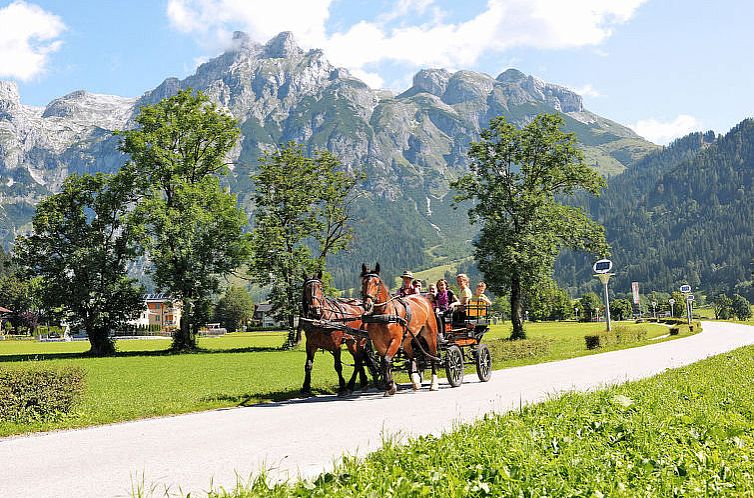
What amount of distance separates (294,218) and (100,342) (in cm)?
1784

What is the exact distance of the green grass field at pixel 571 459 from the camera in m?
5.46

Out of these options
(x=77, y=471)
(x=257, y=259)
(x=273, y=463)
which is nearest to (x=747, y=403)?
(x=273, y=463)

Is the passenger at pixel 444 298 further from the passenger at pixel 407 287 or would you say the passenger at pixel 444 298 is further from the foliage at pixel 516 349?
the foliage at pixel 516 349

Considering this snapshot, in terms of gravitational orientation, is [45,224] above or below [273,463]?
above

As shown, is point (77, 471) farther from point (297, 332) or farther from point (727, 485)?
point (297, 332)

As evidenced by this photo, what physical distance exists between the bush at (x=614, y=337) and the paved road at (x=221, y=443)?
2264 cm

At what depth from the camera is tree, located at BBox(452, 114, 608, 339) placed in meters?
47.8

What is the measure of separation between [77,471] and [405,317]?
28.2ft

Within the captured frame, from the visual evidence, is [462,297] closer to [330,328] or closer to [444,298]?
[444,298]

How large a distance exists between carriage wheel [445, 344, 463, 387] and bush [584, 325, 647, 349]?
70.7 ft

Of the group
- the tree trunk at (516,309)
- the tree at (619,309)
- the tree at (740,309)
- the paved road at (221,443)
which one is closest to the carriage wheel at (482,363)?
the paved road at (221,443)

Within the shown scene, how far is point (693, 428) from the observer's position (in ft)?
26.7

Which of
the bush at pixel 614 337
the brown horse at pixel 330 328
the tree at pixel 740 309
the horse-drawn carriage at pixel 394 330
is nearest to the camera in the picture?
the horse-drawn carriage at pixel 394 330

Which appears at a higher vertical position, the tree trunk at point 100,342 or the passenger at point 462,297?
the passenger at point 462,297
